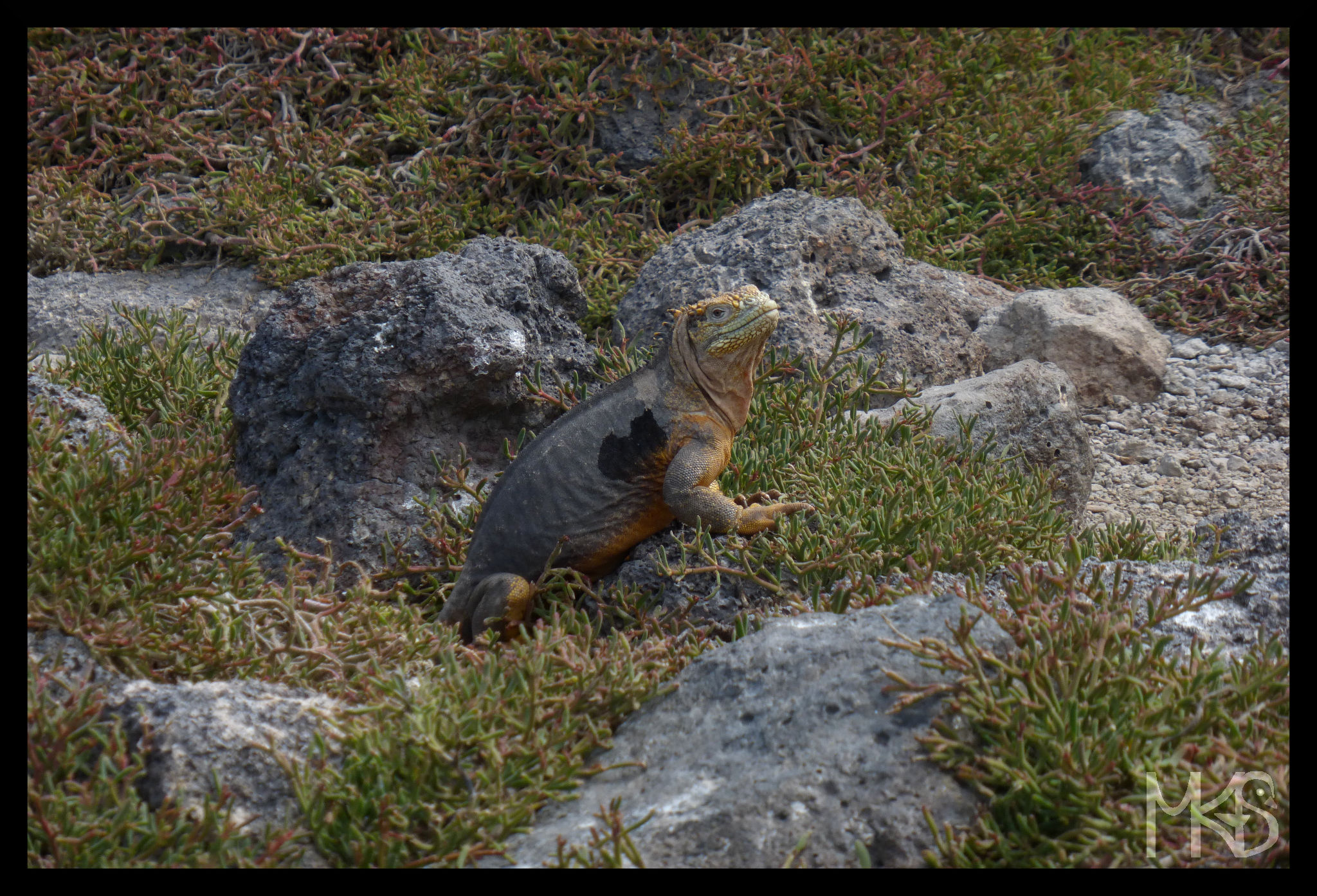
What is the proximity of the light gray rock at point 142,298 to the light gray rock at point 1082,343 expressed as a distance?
196 inches

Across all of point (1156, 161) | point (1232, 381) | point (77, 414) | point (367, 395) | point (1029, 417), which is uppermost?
point (77, 414)

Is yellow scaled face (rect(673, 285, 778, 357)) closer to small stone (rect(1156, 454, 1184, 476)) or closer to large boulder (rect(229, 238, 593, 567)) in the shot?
large boulder (rect(229, 238, 593, 567))

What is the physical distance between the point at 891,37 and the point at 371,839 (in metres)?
7.85

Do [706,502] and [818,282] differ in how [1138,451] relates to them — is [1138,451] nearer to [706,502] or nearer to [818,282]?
[818,282]

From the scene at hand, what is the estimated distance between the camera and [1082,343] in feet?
22.8

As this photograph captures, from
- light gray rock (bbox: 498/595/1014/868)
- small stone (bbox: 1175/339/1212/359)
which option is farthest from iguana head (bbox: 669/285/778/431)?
small stone (bbox: 1175/339/1212/359)

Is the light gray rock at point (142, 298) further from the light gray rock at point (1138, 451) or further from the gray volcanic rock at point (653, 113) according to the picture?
the light gray rock at point (1138, 451)

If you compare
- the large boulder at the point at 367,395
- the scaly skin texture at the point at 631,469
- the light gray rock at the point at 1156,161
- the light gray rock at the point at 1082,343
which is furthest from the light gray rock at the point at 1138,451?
the large boulder at the point at 367,395

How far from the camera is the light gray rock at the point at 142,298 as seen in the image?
6.93 metres

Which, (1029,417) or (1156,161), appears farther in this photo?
(1156,161)

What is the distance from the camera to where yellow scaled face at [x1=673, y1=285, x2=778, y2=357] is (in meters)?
4.80

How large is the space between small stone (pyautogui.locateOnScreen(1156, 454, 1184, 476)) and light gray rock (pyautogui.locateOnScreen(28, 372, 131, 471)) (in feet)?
18.8

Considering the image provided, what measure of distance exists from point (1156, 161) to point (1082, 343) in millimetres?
2538

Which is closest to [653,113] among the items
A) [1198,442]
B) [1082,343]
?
[1082,343]
